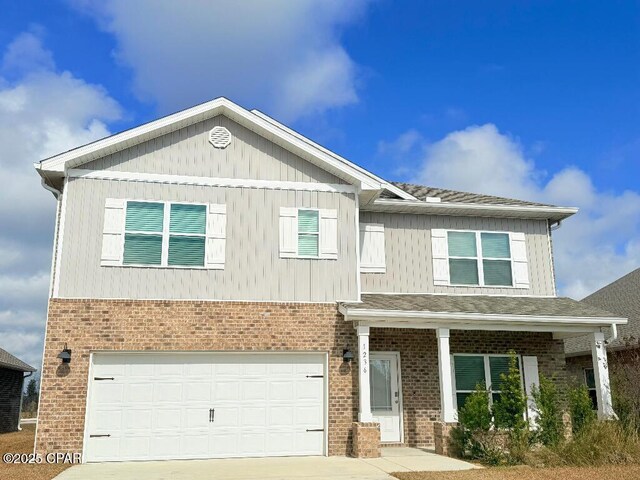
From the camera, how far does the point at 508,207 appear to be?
54.2 feet

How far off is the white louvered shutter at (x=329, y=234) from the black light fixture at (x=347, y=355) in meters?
2.20

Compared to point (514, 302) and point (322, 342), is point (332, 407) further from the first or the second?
point (514, 302)

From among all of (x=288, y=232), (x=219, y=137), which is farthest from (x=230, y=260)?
(x=219, y=137)

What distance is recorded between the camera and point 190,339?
13258 millimetres

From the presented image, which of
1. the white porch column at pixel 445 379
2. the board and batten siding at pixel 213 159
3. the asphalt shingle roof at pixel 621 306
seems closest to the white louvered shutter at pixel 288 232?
the board and batten siding at pixel 213 159

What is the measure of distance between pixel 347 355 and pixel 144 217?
18.4 feet

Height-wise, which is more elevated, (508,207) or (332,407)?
(508,207)

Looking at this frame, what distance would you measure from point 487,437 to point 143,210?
8978 mm

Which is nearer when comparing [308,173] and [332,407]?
[332,407]

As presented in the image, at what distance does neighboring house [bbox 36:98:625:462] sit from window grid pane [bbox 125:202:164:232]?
0.02 m

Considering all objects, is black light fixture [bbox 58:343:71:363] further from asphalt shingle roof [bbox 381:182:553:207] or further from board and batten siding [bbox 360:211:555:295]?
asphalt shingle roof [bbox 381:182:553:207]

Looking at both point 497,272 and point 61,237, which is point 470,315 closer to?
point 497,272

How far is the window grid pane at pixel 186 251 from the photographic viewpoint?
44.8 ft

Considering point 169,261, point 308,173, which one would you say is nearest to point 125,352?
point 169,261
